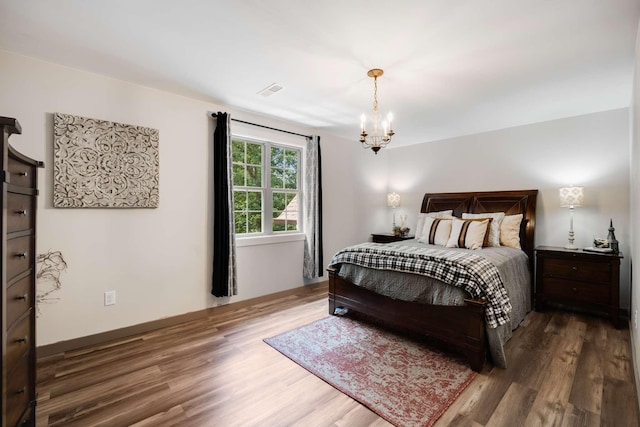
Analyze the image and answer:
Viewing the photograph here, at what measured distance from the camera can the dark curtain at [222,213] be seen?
322 cm

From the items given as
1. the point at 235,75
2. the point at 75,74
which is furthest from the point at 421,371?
the point at 75,74

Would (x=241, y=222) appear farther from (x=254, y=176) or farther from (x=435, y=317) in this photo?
(x=435, y=317)

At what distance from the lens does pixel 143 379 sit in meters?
2.06

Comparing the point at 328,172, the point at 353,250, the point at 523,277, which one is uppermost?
the point at 328,172

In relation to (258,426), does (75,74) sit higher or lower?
higher

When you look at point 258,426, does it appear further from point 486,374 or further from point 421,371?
point 486,374

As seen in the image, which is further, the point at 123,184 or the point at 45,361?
the point at 123,184

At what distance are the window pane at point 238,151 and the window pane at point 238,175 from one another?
75mm

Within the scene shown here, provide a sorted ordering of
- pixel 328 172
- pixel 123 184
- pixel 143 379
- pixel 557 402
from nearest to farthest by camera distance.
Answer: pixel 557 402
pixel 143 379
pixel 123 184
pixel 328 172

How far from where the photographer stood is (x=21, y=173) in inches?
50.0

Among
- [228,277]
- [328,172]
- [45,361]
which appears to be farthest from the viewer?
[328,172]

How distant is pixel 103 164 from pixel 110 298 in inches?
47.1

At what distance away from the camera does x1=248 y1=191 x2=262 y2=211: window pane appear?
3740 mm

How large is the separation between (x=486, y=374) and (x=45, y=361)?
10.9 feet
